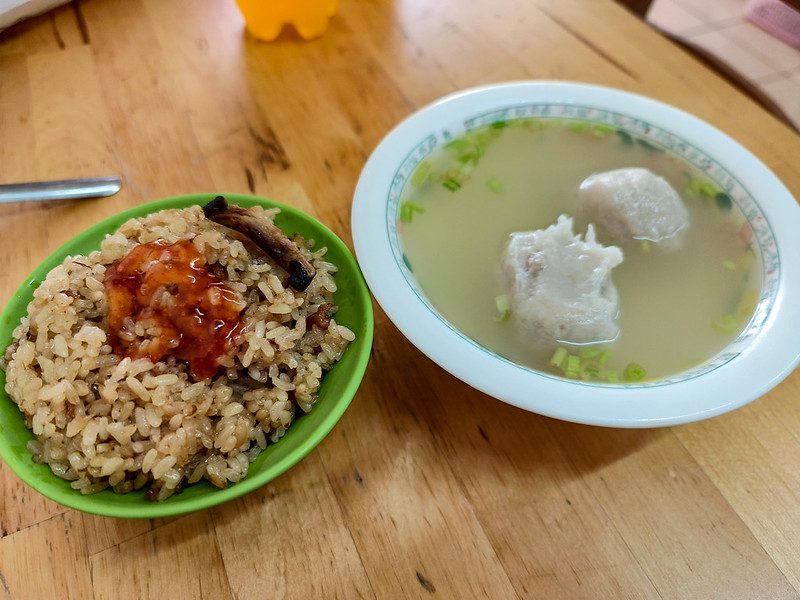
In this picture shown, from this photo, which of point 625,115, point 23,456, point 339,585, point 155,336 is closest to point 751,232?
point 625,115

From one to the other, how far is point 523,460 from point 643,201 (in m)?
0.81

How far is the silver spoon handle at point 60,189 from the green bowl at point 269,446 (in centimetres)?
41

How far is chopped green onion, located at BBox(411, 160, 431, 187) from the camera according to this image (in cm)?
153

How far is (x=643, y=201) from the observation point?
156 cm

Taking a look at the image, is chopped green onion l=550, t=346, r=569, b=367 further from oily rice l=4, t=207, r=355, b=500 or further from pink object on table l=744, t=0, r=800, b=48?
pink object on table l=744, t=0, r=800, b=48

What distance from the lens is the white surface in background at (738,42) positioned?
3.07 meters

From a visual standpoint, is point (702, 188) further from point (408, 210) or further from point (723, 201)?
point (408, 210)

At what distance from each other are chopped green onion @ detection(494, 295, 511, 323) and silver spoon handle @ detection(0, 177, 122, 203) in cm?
114

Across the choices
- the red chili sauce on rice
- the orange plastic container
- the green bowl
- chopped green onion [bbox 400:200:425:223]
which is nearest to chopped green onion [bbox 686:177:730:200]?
chopped green onion [bbox 400:200:425:223]

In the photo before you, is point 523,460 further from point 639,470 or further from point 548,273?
point 548,273

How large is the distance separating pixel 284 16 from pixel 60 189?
1.05 m

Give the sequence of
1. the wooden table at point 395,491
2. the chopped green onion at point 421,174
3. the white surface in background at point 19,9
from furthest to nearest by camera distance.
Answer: the white surface in background at point 19,9, the chopped green onion at point 421,174, the wooden table at point 395,491

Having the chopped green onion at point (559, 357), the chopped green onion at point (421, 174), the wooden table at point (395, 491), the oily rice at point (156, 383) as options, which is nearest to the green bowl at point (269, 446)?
the oily rice at point (156, 383)

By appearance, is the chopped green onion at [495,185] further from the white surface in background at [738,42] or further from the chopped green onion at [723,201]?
the white surface in background at [738,42]
